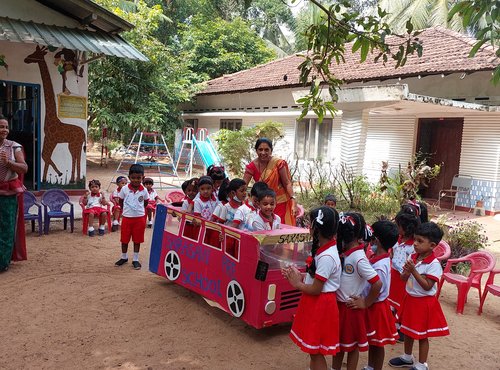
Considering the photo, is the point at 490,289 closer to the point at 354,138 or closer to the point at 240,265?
the point at 240,265

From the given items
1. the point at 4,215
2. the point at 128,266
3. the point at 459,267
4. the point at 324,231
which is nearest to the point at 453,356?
the point at 324,231

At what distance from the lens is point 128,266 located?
18.1ft

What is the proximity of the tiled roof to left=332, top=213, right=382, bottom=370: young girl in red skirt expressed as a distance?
6.99 m

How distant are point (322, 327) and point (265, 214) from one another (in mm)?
1384

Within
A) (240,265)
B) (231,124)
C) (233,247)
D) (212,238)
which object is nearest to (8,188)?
(212,238)

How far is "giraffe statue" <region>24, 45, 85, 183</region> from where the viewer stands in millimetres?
8266

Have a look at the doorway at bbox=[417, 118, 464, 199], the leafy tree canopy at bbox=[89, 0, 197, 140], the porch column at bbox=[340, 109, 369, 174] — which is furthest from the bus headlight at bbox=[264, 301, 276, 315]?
the leafy tree canopy at bbox=[89, 0, 197, 140]

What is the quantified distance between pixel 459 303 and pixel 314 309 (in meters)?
2.72

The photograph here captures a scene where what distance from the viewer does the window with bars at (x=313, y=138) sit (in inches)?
547

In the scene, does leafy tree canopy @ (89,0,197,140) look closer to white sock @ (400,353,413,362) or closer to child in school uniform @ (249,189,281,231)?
child in school uniform @ (249,189,281,231)

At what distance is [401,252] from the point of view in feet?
11.8

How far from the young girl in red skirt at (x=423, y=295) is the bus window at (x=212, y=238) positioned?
1.59 meters

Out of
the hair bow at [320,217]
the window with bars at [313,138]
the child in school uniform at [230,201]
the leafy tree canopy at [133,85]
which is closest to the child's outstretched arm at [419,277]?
the hair bow at [320,217]

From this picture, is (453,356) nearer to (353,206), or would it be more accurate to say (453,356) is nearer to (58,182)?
(353,206)
